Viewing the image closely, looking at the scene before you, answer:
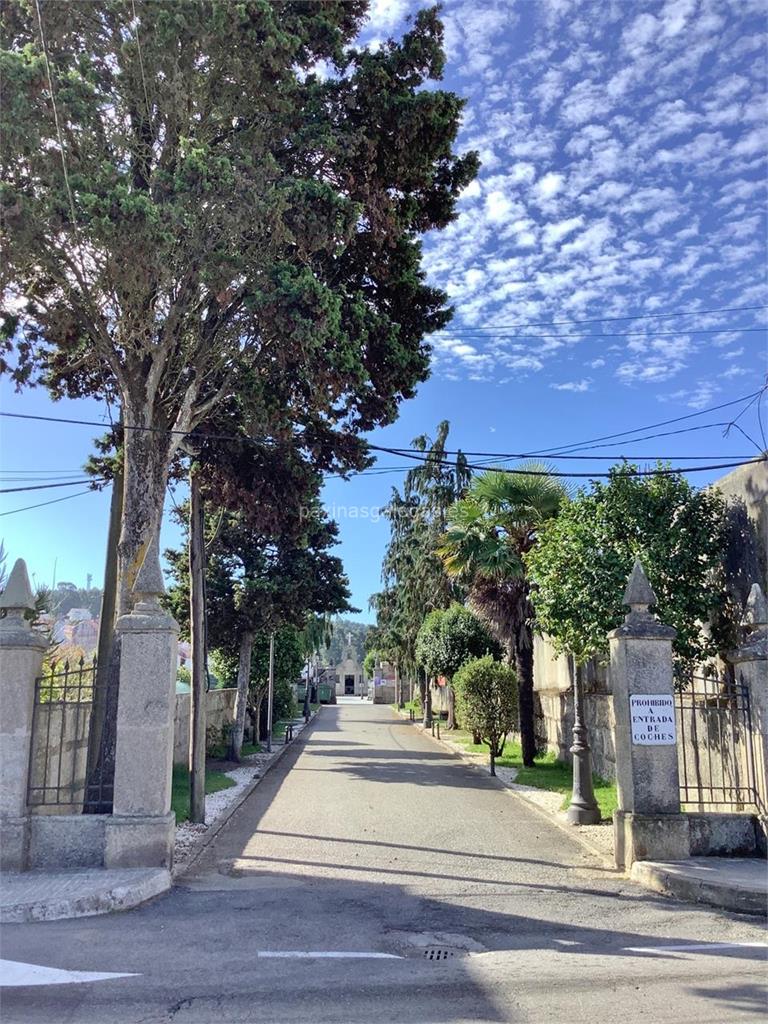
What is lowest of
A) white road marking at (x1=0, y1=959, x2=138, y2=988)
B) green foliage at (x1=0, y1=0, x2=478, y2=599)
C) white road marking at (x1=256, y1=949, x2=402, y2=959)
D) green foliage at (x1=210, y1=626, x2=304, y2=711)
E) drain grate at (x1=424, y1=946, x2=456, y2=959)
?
drain grate at (x1=424, y1=946, x2=456, y2=959)

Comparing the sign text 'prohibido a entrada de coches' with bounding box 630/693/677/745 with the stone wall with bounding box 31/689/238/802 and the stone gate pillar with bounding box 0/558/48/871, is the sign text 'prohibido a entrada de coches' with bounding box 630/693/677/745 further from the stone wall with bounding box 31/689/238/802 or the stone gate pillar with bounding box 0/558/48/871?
the stone gate pillar with bounding box 0/558/48/871

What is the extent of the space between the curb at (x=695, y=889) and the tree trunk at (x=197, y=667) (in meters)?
6.84

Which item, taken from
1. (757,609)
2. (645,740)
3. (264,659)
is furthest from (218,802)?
(264,659)

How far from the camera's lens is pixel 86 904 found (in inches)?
279

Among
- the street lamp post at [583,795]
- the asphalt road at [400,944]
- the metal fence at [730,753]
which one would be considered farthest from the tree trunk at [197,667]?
the metal fence at [730,753]

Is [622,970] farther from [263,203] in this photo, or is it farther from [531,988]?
[263,203]

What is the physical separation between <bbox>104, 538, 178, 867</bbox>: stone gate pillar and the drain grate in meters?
3.29

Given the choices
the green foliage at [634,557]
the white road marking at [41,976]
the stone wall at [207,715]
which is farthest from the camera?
the stone wall at [207,715]

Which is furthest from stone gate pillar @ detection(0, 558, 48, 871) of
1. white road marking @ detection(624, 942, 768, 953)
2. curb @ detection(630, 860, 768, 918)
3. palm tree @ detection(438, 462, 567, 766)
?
palm tree @ detection(438, 462, 567, 766)

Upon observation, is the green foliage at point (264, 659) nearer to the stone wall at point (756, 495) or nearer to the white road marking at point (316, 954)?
the stone wall at point (756, 495)

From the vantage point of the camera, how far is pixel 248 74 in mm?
9844

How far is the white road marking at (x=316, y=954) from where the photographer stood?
607 centimetres

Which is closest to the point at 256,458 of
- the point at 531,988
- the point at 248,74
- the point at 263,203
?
the point at 263,203

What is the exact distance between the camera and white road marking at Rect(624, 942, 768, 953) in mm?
6363
